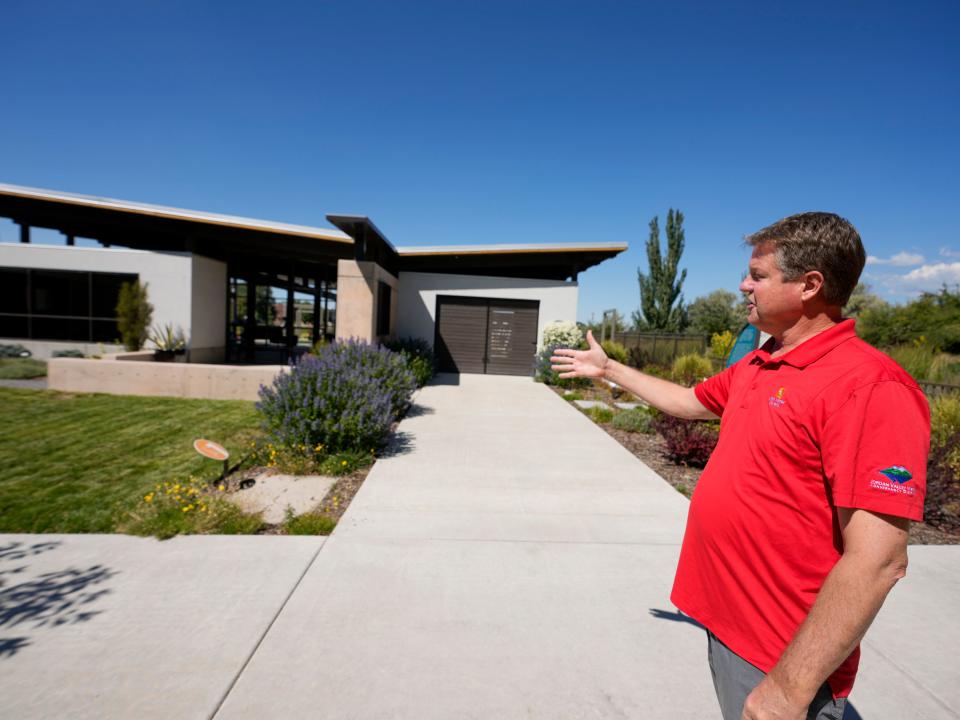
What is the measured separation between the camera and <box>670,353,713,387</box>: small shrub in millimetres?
12516

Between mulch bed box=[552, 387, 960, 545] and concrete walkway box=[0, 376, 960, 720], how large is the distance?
1.23ft

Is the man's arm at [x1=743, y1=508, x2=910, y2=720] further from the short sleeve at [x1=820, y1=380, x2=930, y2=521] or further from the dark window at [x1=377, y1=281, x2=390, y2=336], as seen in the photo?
the dark window at [x1=377, y1=281, x2=390, y2=336]

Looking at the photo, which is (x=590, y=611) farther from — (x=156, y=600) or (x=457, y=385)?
(x=457, y=385)

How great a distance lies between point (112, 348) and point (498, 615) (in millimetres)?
14024

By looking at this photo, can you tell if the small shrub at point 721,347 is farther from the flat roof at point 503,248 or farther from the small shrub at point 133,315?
the small shrub at point 133,315

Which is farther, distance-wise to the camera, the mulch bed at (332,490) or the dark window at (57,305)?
the dark window at (57,305)

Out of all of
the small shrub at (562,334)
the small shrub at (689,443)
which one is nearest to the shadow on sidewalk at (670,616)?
the small shrub at (689,443)

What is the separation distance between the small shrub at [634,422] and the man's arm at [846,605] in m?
6.95

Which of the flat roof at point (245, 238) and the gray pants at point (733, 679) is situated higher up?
the flat roof at point (245, 238)

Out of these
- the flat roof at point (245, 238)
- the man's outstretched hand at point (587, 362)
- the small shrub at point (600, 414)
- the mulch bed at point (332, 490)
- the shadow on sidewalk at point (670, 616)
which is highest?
the flat roof at point (245, 238)

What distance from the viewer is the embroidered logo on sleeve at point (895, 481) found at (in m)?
1.07

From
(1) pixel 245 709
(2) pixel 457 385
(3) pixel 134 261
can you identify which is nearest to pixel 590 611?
(1) pixel 245 709

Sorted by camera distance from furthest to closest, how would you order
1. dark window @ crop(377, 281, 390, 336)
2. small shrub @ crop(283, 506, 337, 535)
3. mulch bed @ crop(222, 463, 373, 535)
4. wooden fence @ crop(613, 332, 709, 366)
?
1. wooden fence @ crop(613, 332, 709, 366)
2. dark window @ crop(377, 281, 390, 336)
3. mulch bed @ crop(222, 463, 373, 535)
4. small shrub @ crop(283, 506, 337, 535)

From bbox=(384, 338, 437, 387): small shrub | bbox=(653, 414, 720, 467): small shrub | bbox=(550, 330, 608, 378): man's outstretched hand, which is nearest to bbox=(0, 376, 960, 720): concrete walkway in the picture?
bbox=(550, 330, 608, 378): man's outstretched hand
